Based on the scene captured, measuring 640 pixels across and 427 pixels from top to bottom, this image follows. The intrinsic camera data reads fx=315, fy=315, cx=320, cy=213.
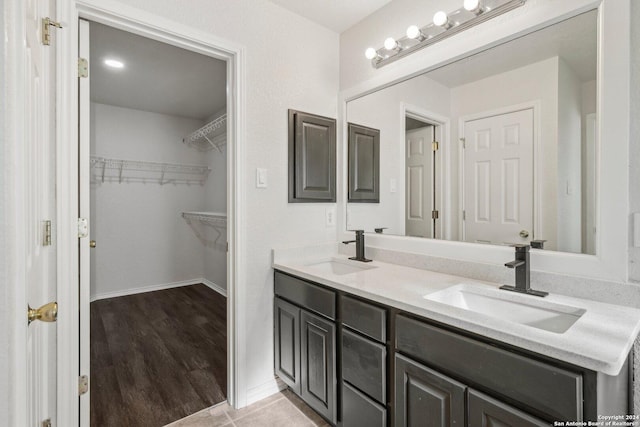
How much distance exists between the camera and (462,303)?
139 centimetres

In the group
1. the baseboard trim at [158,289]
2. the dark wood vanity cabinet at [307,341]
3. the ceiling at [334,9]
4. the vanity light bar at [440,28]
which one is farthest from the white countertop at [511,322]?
the baseboard trim at [158,289]

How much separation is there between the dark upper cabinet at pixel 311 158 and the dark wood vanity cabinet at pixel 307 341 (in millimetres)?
590

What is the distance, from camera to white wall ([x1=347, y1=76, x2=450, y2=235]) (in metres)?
1.85

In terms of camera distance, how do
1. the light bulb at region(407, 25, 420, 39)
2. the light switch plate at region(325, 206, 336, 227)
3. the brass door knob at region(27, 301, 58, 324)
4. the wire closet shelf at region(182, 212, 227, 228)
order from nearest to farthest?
the brass door knob at region(27, 301, 58, 324) → the light bulb at region(407, 25, 420, 39) → the light switch plate at region(325, 206, 336, 227) → the wire closet shelf at region(182, 212, 227, 228)

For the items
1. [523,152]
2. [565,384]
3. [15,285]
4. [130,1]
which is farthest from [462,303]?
[130,1]

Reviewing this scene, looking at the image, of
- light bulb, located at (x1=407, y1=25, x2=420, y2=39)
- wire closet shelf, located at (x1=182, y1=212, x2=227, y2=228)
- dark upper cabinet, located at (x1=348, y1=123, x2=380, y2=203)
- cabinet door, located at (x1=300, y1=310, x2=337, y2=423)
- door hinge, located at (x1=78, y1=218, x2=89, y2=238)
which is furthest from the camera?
wire closet shelf, located at (x1=182, y1=212, x2=227, y2=228)

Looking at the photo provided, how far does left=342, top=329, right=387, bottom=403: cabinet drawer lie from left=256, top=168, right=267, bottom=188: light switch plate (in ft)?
3.21

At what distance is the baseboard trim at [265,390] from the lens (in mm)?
1903

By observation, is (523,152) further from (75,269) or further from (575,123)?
(75,269)

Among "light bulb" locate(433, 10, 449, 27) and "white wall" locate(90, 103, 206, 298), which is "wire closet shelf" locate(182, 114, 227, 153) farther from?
"light bulb" locate(433, 10, 449, 27)

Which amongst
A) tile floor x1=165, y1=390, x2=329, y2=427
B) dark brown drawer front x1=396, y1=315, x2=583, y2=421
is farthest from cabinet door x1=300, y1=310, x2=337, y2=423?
dark brown drawer front x1=396, y1=315, x2=583, y2=421

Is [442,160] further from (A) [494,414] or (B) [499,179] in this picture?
(A) [494,414]

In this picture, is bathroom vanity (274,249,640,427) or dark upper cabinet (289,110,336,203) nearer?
bathroom vanity (274,249,640,427)

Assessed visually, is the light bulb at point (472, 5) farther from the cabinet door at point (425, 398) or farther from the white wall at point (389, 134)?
the cabinet door at point (425, 398)
